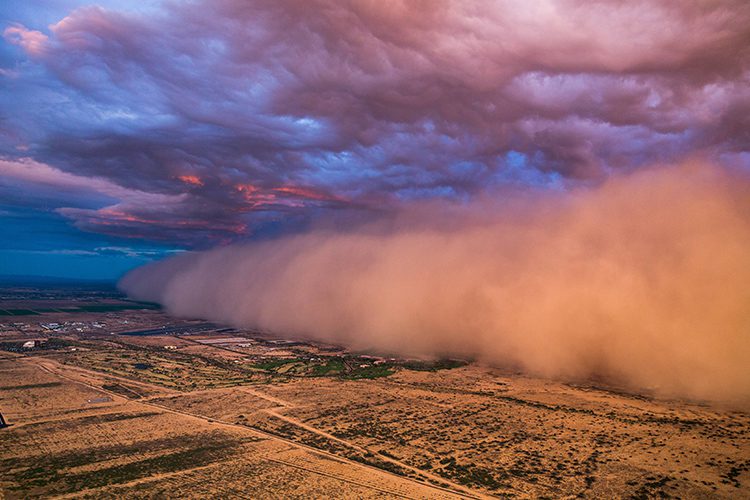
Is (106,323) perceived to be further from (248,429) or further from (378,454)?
(378,454)

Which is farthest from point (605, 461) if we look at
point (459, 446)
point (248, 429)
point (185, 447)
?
point (185, 447)

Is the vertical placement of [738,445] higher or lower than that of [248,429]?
higher

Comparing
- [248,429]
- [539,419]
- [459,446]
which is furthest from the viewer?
[539,419]

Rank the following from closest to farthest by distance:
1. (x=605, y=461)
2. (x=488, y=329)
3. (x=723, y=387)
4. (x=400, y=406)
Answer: (x=605, y=461) → (x=400, y=406) → (x=723, y=387) → (x=488, y=329)

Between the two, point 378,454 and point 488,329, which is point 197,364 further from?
point 488,329

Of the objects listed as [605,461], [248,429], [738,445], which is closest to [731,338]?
[738,445]

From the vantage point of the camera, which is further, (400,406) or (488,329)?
(488,329)
